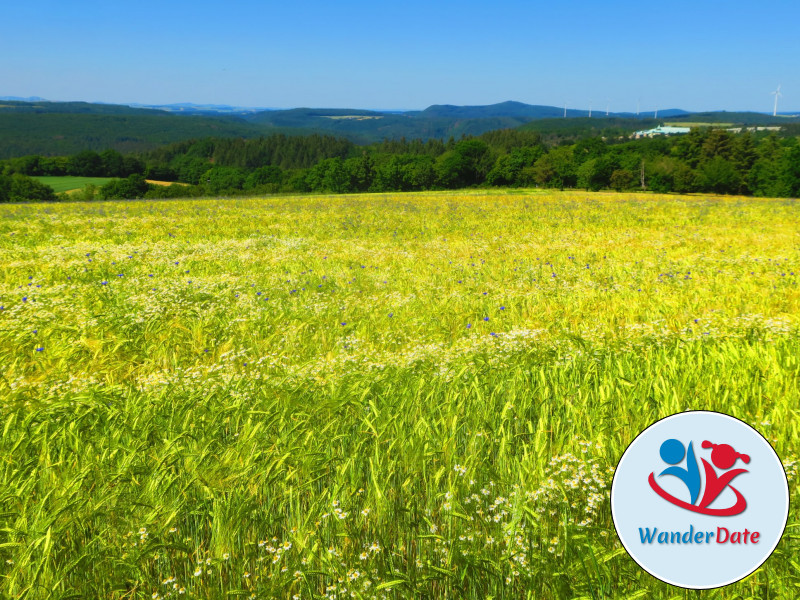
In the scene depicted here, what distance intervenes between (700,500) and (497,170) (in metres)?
110

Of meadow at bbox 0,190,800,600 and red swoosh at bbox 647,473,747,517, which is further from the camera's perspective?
meadow at bbox 0,190,800,600

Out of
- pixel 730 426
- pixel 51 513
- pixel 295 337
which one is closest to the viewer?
pixel 730 426

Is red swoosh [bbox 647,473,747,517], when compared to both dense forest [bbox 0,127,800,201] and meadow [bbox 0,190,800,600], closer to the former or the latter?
meadow [bbox 0,190,800,600]

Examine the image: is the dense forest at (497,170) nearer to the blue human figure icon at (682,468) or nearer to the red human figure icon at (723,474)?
the blue human figure icon at (682,468)

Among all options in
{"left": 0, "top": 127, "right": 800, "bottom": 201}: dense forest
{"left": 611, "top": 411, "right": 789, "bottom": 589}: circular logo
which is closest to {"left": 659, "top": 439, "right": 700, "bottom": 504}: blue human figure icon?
{"left": 611, "top": 411, "right": 789, "bottom": 589}: circular logo

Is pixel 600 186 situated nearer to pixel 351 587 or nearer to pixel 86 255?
pixel 86 255

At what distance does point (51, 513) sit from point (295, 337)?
3992 millimetres

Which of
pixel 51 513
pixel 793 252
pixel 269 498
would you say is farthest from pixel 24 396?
pixel 793 252

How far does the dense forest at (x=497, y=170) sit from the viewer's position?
205 feet

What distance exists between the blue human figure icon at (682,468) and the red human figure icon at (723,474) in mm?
41

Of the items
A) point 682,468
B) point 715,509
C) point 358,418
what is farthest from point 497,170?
point 715,509

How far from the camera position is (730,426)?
7.47ft

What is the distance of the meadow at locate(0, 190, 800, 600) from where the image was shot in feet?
7.98

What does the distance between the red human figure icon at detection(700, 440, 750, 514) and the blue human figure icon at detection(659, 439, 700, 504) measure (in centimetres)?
4
